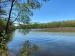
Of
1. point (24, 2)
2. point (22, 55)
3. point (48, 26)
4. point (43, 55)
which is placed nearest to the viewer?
point (22, 55)

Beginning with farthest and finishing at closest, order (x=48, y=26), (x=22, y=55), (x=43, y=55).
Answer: (x=48, y=26) < (x=43, y=55) < (x=22, y=55)

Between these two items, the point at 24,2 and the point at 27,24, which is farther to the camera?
the point at 27,24

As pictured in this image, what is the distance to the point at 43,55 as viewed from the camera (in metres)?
16.1

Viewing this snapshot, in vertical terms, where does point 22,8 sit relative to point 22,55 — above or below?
above

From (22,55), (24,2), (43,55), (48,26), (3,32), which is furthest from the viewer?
(48,26)

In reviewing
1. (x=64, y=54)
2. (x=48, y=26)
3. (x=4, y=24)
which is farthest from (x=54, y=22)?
(x=64, y=54)

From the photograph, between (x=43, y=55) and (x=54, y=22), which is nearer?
(x=43, y=55)

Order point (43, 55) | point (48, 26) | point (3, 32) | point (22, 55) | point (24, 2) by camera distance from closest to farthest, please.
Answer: point (22, 55), point (43, 55), point (24, 2), point (3, 32), point (48, 26)

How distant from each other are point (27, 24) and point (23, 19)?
125 cm

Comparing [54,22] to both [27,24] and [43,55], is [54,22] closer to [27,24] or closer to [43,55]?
[27,24]

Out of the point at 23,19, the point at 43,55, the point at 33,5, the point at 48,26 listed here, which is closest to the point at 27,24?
the point at 23,19

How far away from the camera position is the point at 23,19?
21109 mm

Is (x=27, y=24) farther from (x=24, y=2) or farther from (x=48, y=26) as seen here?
(x=48, y=26)

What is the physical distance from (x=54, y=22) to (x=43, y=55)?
72630mm
